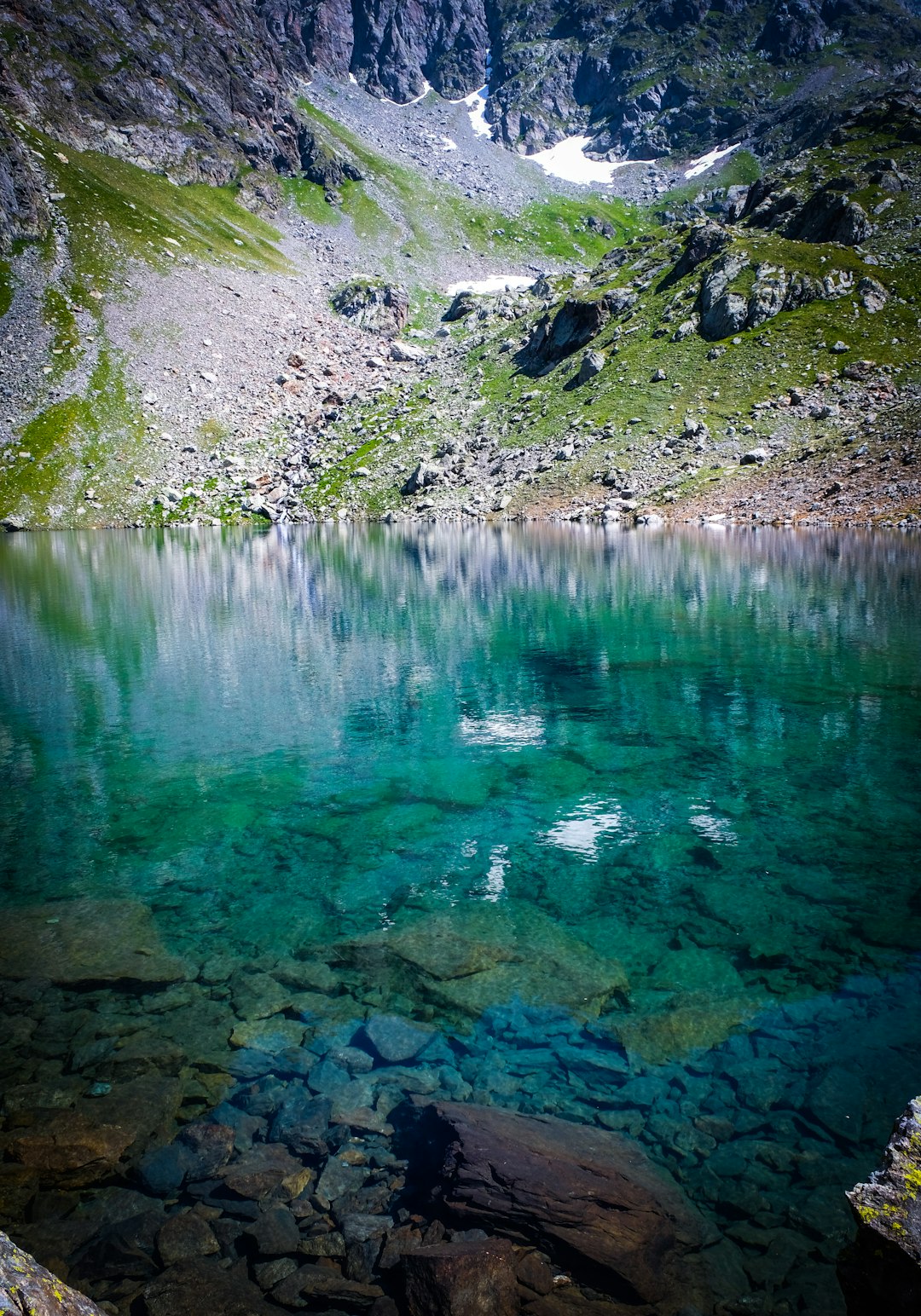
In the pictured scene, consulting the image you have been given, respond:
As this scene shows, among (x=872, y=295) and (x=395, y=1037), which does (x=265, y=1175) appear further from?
(x=872, y=295)

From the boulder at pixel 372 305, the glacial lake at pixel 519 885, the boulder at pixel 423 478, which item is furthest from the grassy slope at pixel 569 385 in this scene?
the glacial lake at pixel 519 885

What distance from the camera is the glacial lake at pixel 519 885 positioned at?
24.1ft

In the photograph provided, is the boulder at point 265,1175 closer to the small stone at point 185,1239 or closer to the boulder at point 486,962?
the small stone at point 185,1239

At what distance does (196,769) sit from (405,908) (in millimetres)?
8561

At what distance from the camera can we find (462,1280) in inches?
211

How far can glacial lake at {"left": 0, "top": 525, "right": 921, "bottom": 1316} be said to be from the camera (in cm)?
735

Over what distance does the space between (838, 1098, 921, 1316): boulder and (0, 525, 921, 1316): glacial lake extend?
5.03ft

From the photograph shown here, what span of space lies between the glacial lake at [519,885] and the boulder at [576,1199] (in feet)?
0.87

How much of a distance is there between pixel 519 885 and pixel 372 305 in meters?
186

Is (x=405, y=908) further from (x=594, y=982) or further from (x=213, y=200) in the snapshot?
(x=213, y=200)

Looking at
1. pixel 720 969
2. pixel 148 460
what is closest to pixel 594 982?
pixel 720 969

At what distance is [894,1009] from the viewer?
8.39 metres

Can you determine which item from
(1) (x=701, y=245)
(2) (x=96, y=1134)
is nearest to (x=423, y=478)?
(1) (x=701, y=245)

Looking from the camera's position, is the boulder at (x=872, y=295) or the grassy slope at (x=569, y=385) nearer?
the grassy slope at (x=569, y=385)
